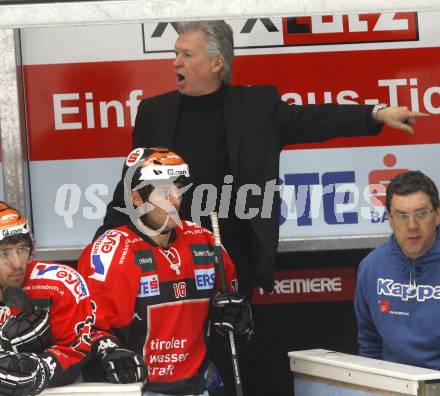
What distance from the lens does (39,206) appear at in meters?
5.60

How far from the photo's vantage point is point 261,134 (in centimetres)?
484

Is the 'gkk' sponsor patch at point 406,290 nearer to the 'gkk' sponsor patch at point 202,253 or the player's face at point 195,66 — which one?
the 'gkk' sponsor patch at point 202,253

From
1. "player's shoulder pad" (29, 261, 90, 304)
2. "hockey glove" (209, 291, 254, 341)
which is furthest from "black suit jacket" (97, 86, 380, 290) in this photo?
"player's shoulder pad" (29, 261, 90, 304)

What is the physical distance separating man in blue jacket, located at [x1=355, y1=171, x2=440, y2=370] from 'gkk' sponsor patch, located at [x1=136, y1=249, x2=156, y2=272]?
2.50 ft

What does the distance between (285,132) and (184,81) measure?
1.37 ft

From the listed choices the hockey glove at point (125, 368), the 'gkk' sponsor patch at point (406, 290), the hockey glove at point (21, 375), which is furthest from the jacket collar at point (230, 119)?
the hockey glove at point (21, 375)

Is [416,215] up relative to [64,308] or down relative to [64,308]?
up

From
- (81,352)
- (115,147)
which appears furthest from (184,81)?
(81,352)

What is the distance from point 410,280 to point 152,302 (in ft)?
2.82

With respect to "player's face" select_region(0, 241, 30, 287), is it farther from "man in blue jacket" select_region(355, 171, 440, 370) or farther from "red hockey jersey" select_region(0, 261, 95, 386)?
"man in blue jacket" select_region(355, 171, 440, 370)

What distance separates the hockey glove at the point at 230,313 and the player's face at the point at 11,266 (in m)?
0.68

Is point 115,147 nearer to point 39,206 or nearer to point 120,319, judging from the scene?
point 39,206

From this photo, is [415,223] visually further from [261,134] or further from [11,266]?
[11,266]

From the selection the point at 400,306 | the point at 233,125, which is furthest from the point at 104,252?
the point at 400,306
